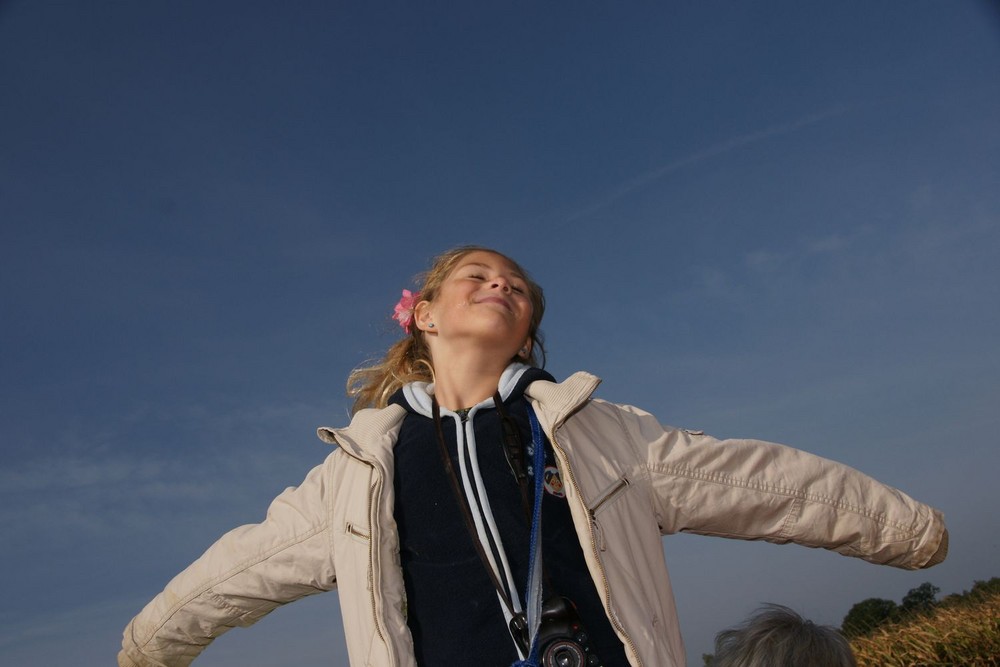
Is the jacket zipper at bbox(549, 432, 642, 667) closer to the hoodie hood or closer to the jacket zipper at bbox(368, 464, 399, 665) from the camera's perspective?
the hoodie hood

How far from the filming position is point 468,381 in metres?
3.59

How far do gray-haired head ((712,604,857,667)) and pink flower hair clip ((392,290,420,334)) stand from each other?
7.30ft

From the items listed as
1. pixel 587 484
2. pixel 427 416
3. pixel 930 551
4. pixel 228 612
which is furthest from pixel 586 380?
pixel 228 612

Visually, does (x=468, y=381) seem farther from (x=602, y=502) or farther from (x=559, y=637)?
(x=559, y=637)

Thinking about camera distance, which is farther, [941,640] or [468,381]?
[941,640]

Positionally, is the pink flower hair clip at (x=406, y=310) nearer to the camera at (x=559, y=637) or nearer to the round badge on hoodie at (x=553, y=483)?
the round badge on hoodie at (x=553, y=483)

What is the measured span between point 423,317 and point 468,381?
73 cm

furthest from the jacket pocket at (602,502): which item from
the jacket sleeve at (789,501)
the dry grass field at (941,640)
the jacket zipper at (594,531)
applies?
the dry grass field at (941,640)

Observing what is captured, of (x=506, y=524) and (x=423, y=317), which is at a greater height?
(x=423, y=317)

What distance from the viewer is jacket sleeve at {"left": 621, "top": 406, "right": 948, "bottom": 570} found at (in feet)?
9.83

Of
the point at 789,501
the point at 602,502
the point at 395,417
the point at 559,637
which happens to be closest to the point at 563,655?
the point at 559,637

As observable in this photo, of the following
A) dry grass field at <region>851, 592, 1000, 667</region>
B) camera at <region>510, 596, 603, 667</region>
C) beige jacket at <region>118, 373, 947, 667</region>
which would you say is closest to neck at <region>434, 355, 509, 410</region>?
beige jacket at <region>118, 373, 947, 667</region>

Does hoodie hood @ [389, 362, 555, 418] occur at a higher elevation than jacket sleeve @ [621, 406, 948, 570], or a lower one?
higher

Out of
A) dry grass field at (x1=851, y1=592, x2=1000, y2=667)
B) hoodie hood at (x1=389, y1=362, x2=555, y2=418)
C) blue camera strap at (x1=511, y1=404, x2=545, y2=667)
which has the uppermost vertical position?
hoodie hood at (x1=389, y1=362, x2=555, y2=418)
